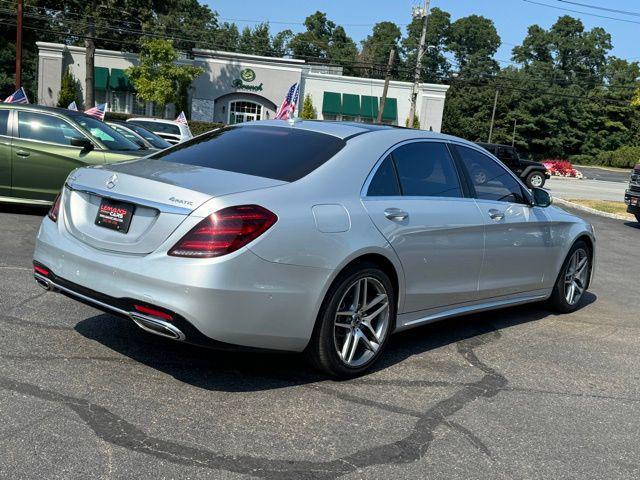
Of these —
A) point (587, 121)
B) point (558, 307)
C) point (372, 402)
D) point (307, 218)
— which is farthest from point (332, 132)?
point (587, 121)

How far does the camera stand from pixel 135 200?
13.2 feet

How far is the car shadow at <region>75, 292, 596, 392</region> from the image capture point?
4.32 m

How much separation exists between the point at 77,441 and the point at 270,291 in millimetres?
1267

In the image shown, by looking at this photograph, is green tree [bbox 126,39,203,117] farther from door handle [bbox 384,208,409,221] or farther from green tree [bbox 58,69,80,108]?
door handle [bbox 384,208,409,221]

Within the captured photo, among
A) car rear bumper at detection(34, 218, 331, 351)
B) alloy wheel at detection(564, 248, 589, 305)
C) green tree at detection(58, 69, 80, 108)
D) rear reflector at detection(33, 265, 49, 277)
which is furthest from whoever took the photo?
green tree at detection(58, 69, 80, 108)

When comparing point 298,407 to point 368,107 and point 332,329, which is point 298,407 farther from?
point 368,107

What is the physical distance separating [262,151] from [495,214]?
6.83 feet

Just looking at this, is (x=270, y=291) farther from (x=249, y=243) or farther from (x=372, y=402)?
(x=372, y=402)

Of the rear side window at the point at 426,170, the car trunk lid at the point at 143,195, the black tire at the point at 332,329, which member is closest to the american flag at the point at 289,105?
the rear side window at the point at 426,170

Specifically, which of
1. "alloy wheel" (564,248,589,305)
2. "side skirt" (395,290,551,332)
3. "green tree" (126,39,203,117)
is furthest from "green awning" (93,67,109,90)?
"side skirt" (395,290,551,332)

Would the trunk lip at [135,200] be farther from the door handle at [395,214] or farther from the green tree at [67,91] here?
the green tree at [67,91]

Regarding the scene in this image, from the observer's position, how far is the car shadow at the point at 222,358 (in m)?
4.32

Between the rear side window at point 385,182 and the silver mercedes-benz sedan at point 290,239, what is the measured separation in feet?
0.04

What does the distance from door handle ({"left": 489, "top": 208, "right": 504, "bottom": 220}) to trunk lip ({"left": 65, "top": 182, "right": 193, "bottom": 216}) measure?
9.04 feet
